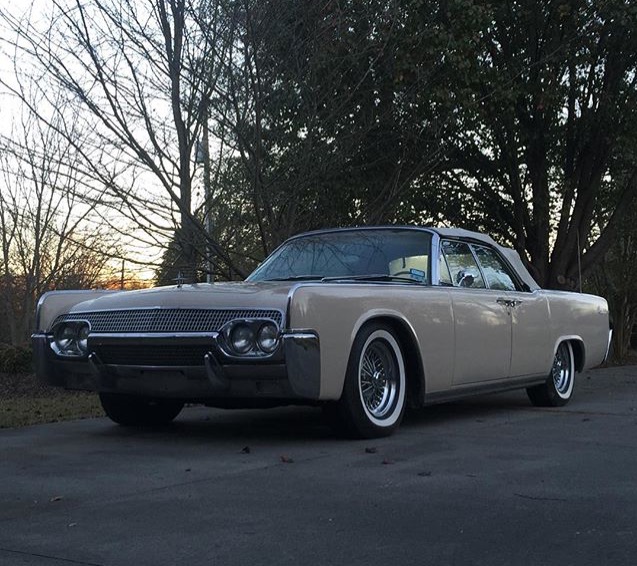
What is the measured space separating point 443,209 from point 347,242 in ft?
28.1

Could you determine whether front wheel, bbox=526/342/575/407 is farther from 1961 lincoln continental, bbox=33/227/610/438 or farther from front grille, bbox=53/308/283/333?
front grille, bbox=53/308/283/333

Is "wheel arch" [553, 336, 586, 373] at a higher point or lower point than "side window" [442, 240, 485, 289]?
lower

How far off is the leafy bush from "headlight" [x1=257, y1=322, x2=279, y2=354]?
6.27 m

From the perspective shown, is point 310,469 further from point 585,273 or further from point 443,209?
point 585,273

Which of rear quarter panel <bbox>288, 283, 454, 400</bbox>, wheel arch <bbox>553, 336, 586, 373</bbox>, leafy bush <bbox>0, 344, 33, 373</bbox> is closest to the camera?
rear quarter panel <bbox>288, 283, 454, 400</bbox>

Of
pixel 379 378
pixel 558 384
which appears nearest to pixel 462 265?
pixel 379 378

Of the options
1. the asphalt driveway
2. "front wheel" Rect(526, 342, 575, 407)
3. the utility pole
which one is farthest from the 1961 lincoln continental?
the utility pole

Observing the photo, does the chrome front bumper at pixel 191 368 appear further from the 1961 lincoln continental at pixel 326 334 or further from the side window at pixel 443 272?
the side window at pixel 443 272

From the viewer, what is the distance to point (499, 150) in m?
15.4

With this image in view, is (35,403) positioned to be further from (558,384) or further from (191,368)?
(558,384)

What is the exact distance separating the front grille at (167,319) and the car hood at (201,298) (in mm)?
33

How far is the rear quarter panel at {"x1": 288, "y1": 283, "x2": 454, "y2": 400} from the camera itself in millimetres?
5855

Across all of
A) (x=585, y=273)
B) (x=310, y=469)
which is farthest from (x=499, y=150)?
(x=310, y=469)

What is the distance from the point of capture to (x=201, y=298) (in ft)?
19.9
